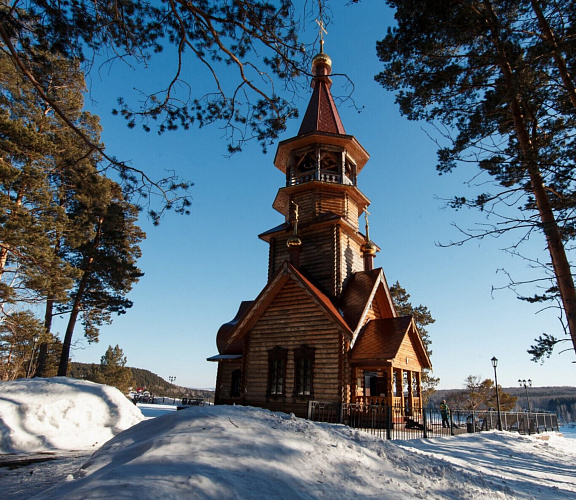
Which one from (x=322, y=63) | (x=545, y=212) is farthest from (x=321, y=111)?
(x=545, y=212)

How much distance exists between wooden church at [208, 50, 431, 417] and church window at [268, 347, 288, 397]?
0.04 meters

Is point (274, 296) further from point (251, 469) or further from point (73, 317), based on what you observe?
point (73, 317)

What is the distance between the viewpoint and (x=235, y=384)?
18688mm

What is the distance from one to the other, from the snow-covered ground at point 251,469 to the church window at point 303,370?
24.6 feet

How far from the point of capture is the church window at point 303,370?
14.6m

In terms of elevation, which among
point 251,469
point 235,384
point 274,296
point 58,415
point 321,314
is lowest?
point 58,415

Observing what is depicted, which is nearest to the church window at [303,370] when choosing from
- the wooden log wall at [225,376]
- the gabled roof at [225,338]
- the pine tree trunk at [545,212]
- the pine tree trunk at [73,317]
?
the gabled roof at [225,338]

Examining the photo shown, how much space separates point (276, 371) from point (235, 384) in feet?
13.7

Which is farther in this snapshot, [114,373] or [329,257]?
[114,373]

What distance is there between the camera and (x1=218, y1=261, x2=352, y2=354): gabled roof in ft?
48.2

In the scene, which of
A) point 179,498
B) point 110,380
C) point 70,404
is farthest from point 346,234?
point 110,380

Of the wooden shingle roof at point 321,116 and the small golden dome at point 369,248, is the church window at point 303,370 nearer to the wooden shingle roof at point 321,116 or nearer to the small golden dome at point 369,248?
the small golden dome at point 369,248

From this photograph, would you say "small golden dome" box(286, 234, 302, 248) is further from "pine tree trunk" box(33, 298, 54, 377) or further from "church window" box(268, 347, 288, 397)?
"pine tree trunk" box(33, 298, 54, 377)

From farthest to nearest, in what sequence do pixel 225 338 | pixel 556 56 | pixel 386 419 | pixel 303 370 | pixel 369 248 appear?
pixel 369 248 → pixel 225 338 → pixel 303 370 → pixel 386 419 → pixel 556 56
